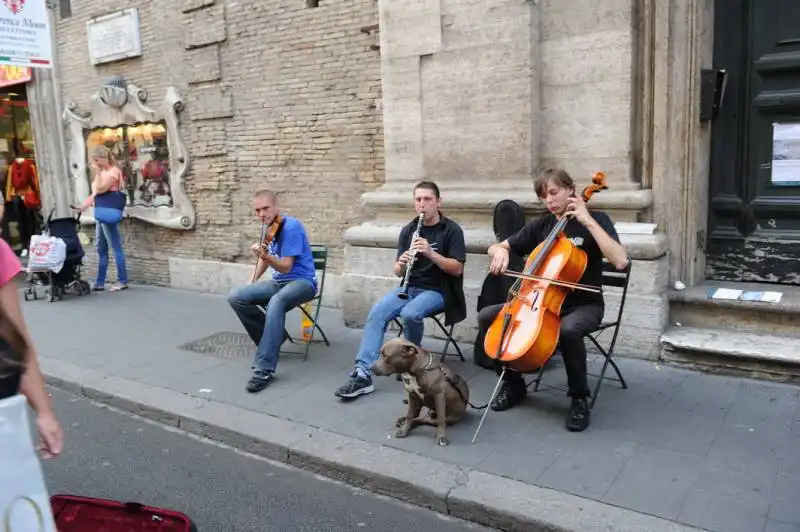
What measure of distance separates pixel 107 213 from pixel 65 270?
95 centimetres

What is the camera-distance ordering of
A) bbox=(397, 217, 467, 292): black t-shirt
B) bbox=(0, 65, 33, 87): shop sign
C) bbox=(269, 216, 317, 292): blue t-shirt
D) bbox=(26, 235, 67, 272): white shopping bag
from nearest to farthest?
bbox=(397, 217, 467, 292): black t-shirt, bbox=(269, 216, 317, 292): blue t-shirt, bbox=(26, 235, 67, 272): white shopping bag, bbox=(0, 65, 33, 87): shop sign

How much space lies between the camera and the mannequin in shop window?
13.2 m

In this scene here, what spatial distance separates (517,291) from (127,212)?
7618mm

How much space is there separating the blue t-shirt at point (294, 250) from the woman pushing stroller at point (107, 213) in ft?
15.5

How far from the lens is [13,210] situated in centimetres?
1338

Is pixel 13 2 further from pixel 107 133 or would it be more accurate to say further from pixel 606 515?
pixel 606 515

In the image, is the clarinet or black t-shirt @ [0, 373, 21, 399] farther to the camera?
the clarinet

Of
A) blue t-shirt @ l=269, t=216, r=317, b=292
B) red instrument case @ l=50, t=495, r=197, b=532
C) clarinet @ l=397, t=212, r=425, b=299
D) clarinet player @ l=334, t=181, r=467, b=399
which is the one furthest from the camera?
blue t-shirt @ l=269, t=216, r=317, b=292

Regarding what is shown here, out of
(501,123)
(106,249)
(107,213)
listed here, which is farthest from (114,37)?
(501,123)

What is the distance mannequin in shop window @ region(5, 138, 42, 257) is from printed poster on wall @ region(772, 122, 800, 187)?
1261 cm

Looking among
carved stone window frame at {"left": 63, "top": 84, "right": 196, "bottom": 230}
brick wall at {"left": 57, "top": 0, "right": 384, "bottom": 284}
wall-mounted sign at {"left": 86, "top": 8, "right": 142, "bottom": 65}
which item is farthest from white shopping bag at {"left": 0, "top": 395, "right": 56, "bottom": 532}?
wall-mounted sign at {"left": 86, "top": 8, "right": 142, "bottom": 65}

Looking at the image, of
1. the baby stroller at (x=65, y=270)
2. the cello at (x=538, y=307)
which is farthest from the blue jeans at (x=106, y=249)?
the cello at (x=538, y=307)

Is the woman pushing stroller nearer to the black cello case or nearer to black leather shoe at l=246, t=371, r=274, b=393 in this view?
black leather shoe at l=246, t=371, r=274, b=393

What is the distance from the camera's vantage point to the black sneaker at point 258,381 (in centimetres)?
529
